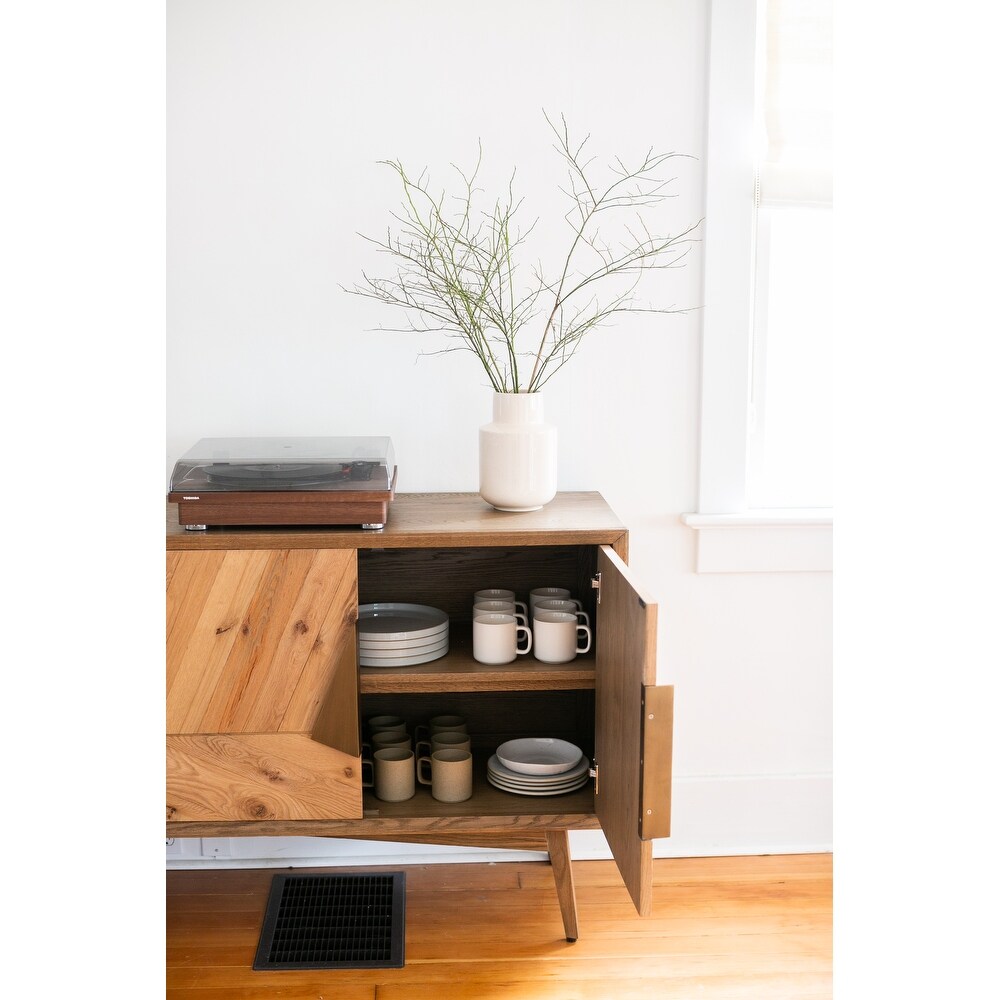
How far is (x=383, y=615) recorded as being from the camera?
2051 mm

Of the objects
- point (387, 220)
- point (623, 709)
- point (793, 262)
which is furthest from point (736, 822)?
point (387, 220)

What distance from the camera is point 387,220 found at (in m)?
2.07

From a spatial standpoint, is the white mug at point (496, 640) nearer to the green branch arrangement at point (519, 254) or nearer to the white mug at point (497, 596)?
the white mug at point (497, 596)

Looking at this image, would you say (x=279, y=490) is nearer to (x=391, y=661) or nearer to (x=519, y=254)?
(x=391, y=661)

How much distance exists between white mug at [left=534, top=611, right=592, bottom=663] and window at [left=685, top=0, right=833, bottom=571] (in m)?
0.43

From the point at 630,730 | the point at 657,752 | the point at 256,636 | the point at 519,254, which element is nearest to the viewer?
the point at 657,752

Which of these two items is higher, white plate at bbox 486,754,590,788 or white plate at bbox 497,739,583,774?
white plate at bbox 497,739,583,774

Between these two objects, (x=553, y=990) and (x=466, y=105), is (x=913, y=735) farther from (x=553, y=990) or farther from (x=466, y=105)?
(x=466, y=105)

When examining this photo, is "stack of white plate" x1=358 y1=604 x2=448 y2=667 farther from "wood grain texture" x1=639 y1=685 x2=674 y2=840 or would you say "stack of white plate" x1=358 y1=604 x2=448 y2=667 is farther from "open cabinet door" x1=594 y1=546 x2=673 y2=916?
"wood grain texture" x1=639 y1=685 x2=674 y2=840

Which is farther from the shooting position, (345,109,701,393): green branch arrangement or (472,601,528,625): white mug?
(345,109,701,393): green branch arrangement

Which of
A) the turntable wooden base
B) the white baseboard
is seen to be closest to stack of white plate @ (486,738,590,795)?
the white baseboard

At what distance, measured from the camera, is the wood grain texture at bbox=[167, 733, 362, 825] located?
180cm

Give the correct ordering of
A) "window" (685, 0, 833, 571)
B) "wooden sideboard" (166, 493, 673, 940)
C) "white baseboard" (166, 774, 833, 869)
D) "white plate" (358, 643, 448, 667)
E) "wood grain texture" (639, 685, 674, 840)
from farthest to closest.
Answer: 1. "white baseboard" (166, 774, 833, 869)
2. "window" (685, 0, 833, 571)
3. "white plate" (358, 643, 448, 667)
4. "wooden sideboard" (166, 493, 673, 940)
5. "wood grain texture" (639, 685, 674, 840)

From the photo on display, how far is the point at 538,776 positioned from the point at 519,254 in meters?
1.06
